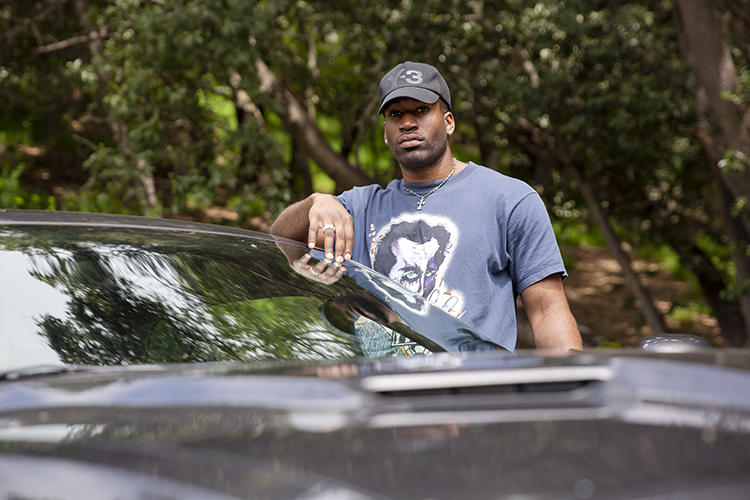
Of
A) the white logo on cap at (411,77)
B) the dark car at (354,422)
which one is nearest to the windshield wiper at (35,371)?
the dark car at (354,422)

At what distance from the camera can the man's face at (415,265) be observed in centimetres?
260

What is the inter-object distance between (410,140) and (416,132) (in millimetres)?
40

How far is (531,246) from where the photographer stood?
2.56 m

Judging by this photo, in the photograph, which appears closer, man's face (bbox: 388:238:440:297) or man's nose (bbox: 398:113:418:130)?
man's face (bbox: 388:238:440:297)

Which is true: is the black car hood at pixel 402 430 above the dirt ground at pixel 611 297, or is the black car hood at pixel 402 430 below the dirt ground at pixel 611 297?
above

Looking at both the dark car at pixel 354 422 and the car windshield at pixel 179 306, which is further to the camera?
the car windshield at pixel 179 306

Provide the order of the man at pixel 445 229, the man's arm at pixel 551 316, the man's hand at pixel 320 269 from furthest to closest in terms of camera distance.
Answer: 1. the man at pixel 445 229
2. the man's arm at pixel 551 316
3. the man's hand at pixel 320 269

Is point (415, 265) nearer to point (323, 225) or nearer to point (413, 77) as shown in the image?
point (323, 225)

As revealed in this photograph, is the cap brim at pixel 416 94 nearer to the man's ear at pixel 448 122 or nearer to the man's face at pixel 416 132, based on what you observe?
the man's face at pixel 416 132

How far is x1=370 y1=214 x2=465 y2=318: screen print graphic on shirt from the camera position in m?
2.57

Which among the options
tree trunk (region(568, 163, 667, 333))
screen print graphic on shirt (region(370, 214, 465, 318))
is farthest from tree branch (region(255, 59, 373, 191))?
screen print graphic on shirt (region(370, 214, 465, 318))

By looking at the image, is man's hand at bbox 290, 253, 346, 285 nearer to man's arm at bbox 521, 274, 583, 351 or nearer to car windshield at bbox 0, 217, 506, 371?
car windshield at bbox 0, 217, 506, 371

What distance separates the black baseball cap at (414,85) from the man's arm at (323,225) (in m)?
0.45

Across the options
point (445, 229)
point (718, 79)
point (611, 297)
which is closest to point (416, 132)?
point (445, 229)
